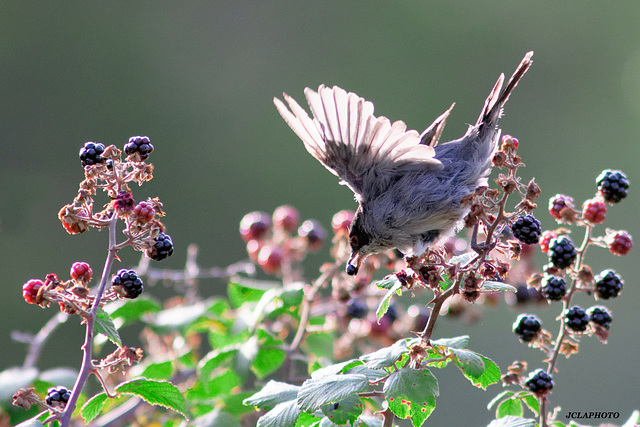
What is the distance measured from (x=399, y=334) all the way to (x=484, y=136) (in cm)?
68

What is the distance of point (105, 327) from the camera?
50.0 inches

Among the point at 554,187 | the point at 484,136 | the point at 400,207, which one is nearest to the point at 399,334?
the point at 400,207

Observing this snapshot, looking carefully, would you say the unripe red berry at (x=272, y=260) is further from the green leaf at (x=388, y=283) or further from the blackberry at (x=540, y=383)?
the blackberry at (x=540, y=383)

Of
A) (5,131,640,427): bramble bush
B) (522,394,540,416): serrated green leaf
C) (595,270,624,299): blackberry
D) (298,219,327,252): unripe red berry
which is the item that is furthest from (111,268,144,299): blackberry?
(298,219,327,252): unripe red berry

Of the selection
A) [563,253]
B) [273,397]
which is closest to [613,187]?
[563,253]

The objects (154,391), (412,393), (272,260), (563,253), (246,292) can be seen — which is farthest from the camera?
(272,260)

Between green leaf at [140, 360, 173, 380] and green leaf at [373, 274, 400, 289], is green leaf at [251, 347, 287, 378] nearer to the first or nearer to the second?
green leaf at [140, 360, 173, 380]

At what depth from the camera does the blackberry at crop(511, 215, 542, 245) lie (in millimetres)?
1388

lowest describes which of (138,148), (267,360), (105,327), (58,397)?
(58,397)

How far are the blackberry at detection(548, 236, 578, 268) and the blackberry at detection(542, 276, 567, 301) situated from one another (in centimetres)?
4

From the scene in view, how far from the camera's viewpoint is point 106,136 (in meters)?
7.01

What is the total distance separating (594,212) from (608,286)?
151 mm

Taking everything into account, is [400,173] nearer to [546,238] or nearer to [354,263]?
[354,263]

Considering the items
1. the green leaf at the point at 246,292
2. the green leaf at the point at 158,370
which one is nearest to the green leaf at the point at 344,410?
the green leaf at the point at 158,370
